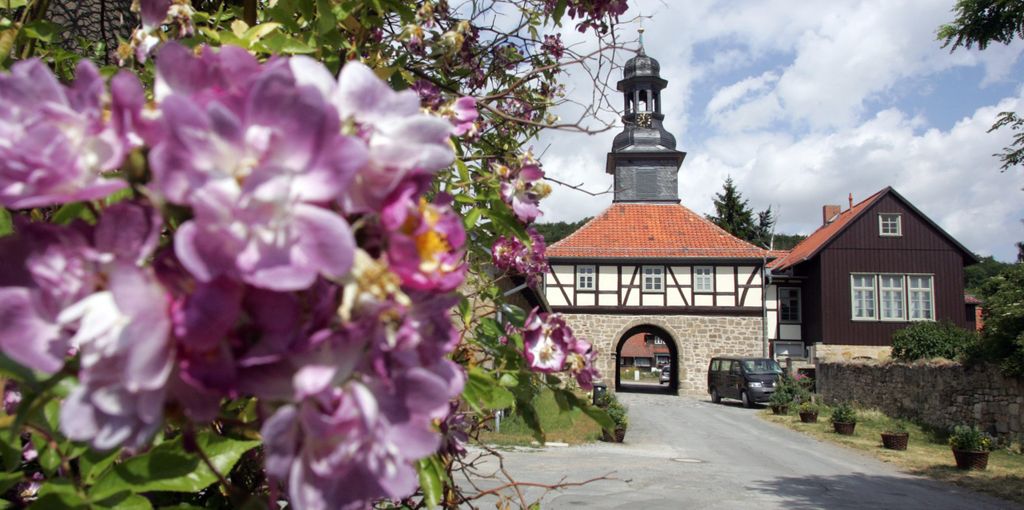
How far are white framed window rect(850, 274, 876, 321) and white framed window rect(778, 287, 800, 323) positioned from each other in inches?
102

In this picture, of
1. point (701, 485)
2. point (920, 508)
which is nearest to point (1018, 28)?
point (920, 508)

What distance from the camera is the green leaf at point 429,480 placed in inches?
47.9

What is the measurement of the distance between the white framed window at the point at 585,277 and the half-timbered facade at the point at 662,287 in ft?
0.13

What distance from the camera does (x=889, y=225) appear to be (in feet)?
89.8

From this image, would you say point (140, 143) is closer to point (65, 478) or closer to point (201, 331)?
point (201, 331)

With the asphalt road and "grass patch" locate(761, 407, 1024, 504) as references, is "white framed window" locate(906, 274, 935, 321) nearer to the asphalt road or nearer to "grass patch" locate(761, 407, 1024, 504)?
"grass patch" locate(761, 407, 1024, 504)

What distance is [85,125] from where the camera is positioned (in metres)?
0.58

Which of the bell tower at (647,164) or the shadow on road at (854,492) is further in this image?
the bell tower at (647,164)

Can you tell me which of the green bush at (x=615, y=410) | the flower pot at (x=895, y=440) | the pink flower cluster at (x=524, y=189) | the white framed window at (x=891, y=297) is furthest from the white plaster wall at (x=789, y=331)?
the pink flower cluster at (x=524, y=189)

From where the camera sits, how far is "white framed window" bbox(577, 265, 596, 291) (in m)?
28.8

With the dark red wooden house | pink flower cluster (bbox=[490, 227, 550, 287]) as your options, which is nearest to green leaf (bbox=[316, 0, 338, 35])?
pink flower cluster (bbox=[490, 227, 550, 287])

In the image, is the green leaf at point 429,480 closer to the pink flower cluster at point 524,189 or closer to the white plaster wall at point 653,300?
the pink flower cluster at point 524,189

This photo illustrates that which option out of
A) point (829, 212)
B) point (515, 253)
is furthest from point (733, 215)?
point (515, 253)

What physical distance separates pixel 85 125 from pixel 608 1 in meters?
1.89
